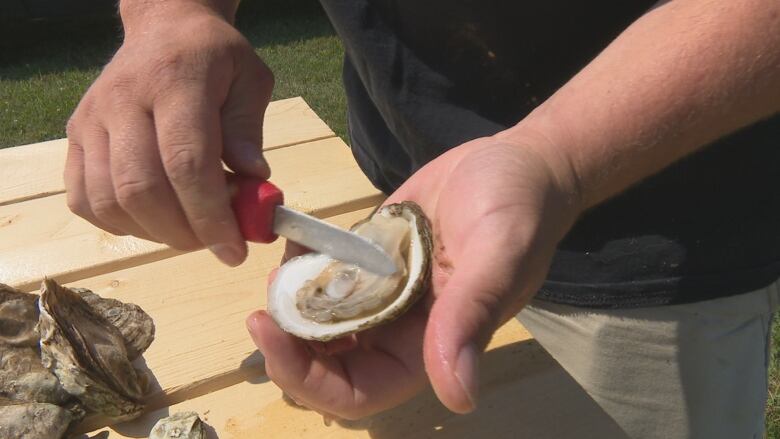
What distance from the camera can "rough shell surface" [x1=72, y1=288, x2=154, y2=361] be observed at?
5.53 ft

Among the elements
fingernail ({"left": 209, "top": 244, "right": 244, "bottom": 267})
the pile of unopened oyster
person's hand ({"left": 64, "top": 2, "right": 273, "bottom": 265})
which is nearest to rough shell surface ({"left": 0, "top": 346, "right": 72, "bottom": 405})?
the pile of unopened oyster

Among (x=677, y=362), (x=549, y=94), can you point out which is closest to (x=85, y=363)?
(x=549, y=94)

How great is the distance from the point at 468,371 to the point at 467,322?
7cm

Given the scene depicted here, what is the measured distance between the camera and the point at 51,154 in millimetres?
2674

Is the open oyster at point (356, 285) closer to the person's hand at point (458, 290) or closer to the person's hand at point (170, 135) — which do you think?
the person's hand at point (458, 290)

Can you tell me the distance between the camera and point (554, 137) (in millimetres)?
1174

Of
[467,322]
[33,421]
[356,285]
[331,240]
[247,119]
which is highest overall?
[467,322]

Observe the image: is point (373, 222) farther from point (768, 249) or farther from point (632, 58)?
point (768, 249)

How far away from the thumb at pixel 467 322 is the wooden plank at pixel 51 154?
1761 millimetres

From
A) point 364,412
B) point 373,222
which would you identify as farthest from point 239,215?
point 364,412

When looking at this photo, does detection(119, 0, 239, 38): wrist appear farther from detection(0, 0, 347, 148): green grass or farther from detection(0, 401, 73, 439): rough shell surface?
detection(0, 0, 347, 148): green grass

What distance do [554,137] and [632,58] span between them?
0.60 ft

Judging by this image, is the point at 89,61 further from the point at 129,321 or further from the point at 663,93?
the point at 663,93

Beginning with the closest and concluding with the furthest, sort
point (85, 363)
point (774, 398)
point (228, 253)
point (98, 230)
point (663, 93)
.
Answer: point (663, 93)
point (228, 253)
point (85, 363)
point (98, 230)
point (774, 398)
